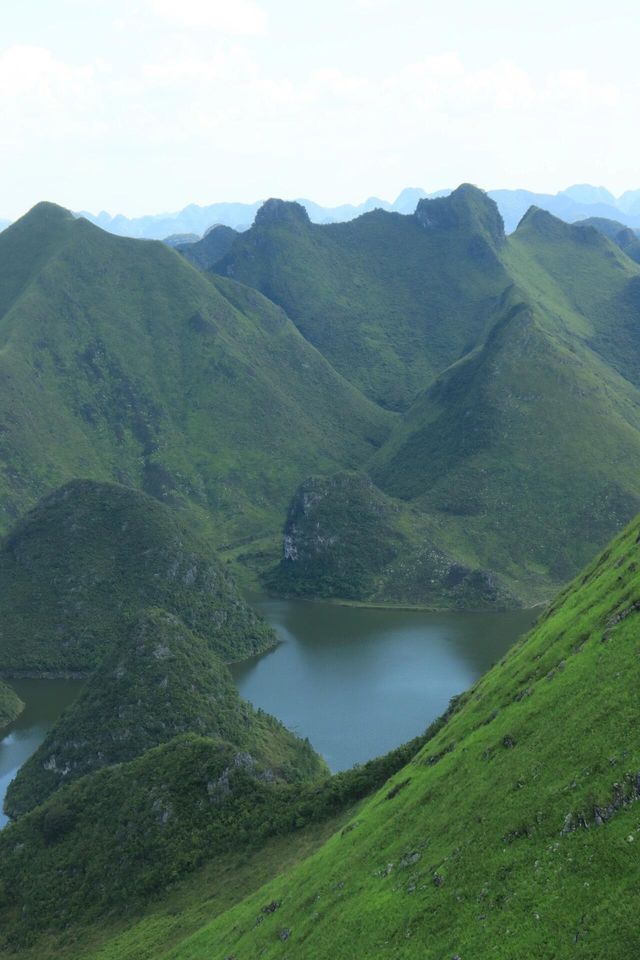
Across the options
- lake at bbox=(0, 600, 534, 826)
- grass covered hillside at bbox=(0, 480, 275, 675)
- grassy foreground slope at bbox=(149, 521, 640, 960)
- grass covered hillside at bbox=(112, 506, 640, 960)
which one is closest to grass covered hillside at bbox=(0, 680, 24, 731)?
lake at bbox=(0, 600, 534, 826)

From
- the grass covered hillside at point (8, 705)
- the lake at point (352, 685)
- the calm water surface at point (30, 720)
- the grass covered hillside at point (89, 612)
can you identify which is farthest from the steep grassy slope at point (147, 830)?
the grass covered hillside at point (89, 612)

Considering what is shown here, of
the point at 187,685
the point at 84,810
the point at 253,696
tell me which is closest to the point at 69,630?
the point at 253,696

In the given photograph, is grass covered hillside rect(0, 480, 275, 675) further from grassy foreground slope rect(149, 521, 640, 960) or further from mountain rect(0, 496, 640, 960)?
grassy foreground slope rect(149, 521, 640, 960)

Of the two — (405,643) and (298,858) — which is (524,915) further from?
(405,643)

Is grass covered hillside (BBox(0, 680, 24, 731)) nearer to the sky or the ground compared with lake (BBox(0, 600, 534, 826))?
nearer to the sky

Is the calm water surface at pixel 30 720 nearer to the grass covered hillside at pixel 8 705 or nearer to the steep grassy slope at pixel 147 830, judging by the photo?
the grass covered hillside at pixel 8 705
